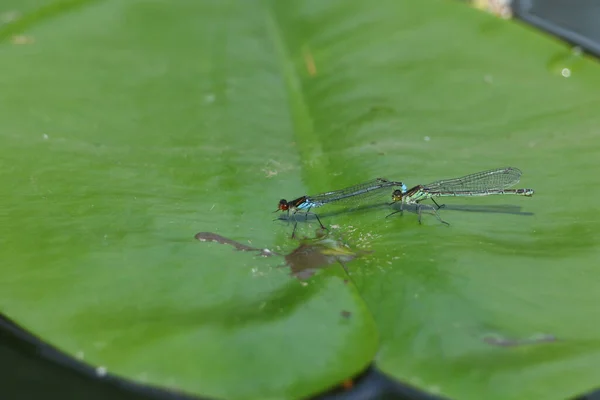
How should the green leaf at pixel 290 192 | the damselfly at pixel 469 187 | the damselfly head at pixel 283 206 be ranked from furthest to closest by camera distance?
the damselfly at pixel 469 187
the damselfly head at pixel 283 206
the green leaf at pixel 290 192

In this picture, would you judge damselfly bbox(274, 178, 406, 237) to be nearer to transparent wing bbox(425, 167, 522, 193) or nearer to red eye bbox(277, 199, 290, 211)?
red eye bbox(277, 199, 290, 211)

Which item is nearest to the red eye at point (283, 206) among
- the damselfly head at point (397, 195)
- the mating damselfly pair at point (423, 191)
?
the mating damselfly pair at point (423, 191)

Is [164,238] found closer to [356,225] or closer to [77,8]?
[356,225]

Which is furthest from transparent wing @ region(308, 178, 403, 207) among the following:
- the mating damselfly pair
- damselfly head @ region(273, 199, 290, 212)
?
damselfly head @ region(273, 199, 290, 212)

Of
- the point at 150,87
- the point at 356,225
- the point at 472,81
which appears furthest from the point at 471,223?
the point at 150,87

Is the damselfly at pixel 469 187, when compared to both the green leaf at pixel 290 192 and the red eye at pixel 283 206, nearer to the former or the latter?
the green leaf at pixel 290 192
